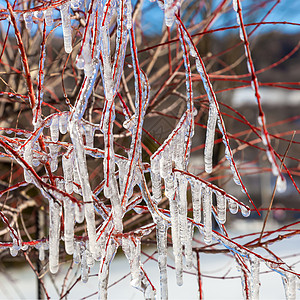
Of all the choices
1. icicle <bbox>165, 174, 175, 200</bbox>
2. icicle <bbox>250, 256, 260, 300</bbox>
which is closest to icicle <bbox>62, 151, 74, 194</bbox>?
icicle <bbox>165, 174, 175, 200</bbox>

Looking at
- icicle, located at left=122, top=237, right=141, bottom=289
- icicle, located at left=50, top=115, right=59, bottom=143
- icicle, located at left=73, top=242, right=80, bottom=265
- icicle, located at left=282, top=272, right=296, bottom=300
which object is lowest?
icicle, located at left=282, top=272, right=296, bottom=300

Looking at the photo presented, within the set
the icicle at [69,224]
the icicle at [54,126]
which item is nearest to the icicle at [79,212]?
the icicle at [69,224]

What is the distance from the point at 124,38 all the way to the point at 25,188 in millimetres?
959

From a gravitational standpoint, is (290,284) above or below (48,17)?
below

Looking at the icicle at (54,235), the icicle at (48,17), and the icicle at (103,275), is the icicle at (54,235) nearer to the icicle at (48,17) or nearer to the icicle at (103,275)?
the icicle at (103,275)

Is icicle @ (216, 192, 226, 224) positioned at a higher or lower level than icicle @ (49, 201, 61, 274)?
higher

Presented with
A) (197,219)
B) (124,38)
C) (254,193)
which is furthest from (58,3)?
(254,193)

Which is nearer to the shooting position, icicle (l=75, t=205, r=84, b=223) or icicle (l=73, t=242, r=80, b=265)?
icicle (l=75, t=205, r=84, b=223)

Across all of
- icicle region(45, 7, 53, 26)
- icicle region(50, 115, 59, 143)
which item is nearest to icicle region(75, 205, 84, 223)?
icicle region(50, 115, 59, 143)

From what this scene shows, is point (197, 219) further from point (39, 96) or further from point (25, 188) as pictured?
point (25, 188)

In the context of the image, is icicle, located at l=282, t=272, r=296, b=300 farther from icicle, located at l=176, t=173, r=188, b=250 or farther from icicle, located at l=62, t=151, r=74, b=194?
icicle, located at l=62, t=151, r=74, b=194

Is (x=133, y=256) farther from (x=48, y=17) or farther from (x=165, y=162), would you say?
(x=48, y=17)

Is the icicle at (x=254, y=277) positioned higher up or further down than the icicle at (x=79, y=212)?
further down

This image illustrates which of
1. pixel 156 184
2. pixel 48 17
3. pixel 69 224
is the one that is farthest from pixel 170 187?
pixel 48 17
